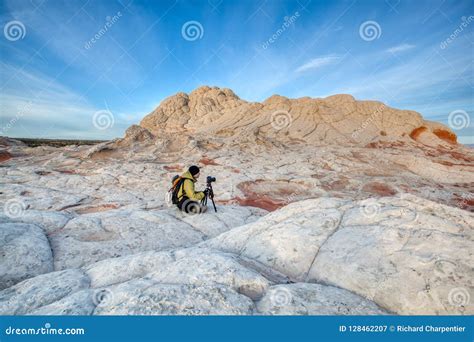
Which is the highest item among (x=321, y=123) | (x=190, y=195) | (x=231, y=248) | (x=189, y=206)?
(x=321, y=123)

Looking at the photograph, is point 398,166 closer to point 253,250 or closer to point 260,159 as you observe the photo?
point 260,159

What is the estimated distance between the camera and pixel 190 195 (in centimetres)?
923

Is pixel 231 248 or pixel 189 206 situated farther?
pixel 189 206

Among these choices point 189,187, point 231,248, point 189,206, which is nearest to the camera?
point 231,248

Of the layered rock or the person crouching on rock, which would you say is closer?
the person crouching on rock

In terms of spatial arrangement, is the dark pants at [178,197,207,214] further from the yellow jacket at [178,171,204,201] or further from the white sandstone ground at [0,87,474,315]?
the yellow jacket at [178,171,204,201]

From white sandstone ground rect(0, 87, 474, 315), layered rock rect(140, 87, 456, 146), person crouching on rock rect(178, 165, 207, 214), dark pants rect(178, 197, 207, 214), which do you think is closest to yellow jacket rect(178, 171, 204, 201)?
person crouching on rock rect(178, 165, 207, 214)

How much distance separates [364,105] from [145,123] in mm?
45185

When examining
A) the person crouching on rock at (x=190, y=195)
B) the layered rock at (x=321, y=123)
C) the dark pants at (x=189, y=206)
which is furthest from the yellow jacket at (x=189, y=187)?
the layered rock at (x=321, y=123)

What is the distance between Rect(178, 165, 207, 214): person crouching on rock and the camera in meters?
9.25

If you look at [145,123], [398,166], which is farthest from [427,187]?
[145,123]

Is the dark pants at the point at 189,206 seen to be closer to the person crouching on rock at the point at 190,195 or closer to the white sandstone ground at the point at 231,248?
the person crouching on rock at the point at 190,195

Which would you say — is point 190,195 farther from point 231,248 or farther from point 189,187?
point 231,248

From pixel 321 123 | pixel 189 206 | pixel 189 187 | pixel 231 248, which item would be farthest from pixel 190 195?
pixel 321 123
